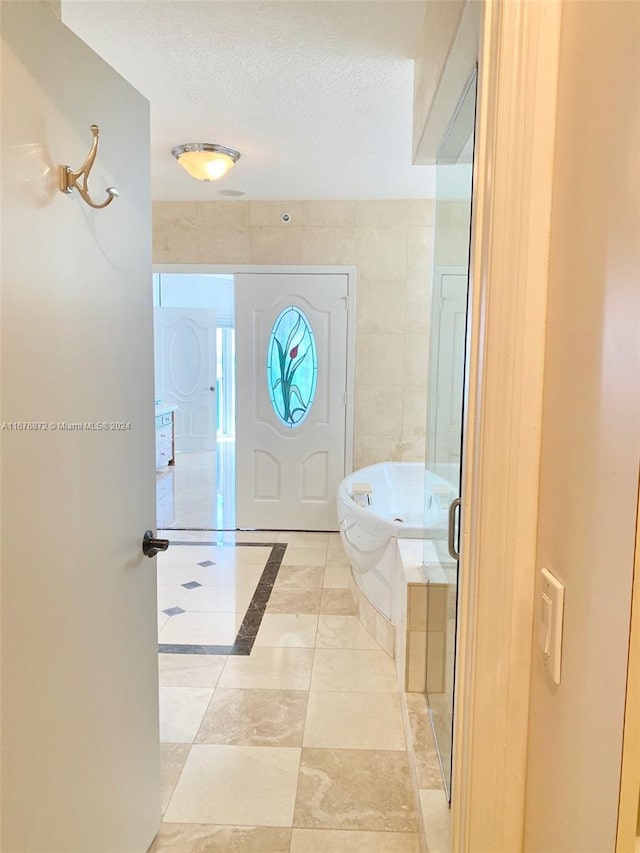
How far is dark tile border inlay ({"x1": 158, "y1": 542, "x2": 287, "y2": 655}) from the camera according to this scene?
2986 mm

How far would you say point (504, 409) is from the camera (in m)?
0.96

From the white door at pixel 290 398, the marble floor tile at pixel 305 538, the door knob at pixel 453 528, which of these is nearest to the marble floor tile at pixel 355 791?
the door knob at pixel 453 528

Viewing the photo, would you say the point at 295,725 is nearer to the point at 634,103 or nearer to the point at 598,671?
the point at 598,671

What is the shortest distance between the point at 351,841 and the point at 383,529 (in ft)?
4.53

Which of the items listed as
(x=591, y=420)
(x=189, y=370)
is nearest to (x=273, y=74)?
(x=591, y=420)

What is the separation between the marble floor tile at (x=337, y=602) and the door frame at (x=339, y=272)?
1437 mm

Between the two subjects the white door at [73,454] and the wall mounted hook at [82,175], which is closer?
the white door at [73,454]

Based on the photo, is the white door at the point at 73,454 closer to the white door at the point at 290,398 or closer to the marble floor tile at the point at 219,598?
the marble floor tile at the point at 219,598

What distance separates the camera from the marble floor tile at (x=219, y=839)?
1780 millimetres

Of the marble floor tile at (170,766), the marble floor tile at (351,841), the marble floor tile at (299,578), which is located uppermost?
the marble floor tile at (299,578)

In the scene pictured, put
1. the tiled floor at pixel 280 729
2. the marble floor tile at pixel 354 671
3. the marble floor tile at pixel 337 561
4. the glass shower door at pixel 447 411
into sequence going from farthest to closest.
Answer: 1. the marble floor tile at pixel 337 561
2. the marble floor tile at pixel 354 671
3. the tiled floor at pixel 280 729
4. the glass shower door at pixel 447 411

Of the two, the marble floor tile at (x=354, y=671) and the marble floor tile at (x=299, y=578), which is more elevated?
the marble floor tile at (x=299, y=578)

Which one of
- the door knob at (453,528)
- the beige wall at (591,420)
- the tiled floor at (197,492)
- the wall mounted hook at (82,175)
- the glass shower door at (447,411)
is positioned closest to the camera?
the beige wall at (591,420)

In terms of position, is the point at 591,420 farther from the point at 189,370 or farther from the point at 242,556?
the point at 189,370
